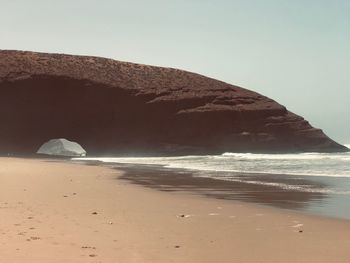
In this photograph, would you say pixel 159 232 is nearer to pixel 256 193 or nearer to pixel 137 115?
pixel 256 193

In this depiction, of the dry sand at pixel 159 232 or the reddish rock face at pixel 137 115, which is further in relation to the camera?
the reddish rock face at pixel 137 115

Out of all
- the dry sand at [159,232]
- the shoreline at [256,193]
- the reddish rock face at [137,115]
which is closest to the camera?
the dry sand at [159,232]

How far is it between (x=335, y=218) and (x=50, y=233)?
5.09 m

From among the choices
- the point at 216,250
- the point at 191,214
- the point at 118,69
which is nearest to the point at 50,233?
the point at 216,250

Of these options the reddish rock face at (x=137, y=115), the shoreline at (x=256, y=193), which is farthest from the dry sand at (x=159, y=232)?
the reddish rock face at (x=137, y=115)

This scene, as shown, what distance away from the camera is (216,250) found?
655cm

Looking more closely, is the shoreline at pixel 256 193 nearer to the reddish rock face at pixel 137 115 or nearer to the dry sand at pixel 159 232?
the dry sand at pixel 159 232

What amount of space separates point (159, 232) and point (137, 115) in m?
57.1

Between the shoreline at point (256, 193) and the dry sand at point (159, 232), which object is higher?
the shoreline at point (256, 193)

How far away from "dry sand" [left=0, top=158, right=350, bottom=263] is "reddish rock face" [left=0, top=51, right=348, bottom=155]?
4731 cm

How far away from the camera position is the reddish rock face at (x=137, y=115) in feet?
200

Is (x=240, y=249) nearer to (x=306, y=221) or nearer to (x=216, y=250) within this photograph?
(x=216, y=250)

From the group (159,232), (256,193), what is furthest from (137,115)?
(159,232)

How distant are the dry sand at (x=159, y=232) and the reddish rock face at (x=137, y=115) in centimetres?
4731
